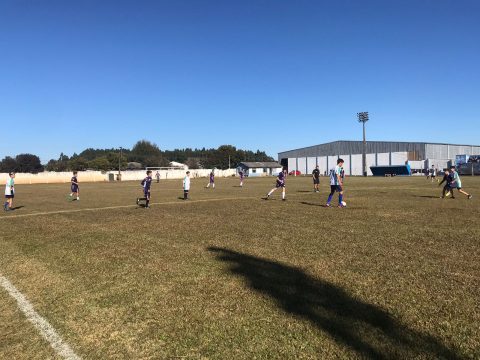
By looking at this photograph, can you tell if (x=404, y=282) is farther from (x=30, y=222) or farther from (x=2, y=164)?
(x=2, y=164)

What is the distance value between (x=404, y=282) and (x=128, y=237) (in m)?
6.95

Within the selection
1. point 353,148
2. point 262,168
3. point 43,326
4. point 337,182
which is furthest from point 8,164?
point 43,326

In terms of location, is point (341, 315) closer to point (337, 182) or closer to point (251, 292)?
point (251, 292)

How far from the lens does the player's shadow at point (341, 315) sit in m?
3.71

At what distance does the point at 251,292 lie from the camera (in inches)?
214

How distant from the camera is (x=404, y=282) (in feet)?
18.6

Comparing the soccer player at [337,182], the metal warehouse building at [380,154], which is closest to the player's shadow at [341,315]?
the soccer player at [337,182]

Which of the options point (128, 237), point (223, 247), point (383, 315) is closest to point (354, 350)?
point (383, 315)

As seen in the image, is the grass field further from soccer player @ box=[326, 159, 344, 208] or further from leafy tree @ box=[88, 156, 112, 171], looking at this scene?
leafy tree @ box=[88, 156, 112, 171]

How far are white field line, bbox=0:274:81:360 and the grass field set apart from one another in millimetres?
67

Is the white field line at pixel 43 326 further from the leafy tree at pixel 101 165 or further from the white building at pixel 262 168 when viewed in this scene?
the leafy tree at pixel 101 165

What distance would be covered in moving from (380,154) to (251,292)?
321 feet

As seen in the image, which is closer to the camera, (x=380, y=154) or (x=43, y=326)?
(x=43, y=326)

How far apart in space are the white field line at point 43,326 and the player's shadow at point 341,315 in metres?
2.47
